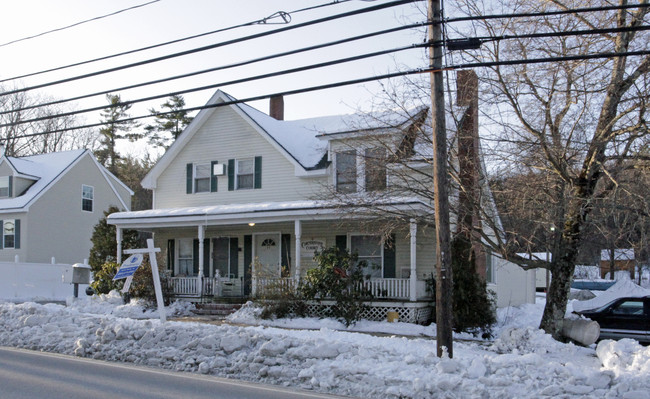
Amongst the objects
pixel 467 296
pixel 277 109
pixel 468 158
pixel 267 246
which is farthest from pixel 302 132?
pixel 468 158

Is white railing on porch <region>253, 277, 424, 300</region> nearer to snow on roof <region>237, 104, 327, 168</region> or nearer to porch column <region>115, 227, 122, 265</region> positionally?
snow on roof <region>237, 104, 327, 168</region>

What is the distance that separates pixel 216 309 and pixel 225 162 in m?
5.95

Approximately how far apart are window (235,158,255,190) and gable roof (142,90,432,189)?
1221 mm

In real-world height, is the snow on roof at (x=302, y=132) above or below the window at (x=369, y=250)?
above

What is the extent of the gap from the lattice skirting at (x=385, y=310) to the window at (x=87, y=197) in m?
21.3

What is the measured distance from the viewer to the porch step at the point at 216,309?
19141mm

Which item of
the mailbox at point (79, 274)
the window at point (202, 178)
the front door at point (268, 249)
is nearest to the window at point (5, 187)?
the mailbox at point (79, 274)

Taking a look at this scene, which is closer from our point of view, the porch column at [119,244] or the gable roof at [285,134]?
the gable roof at [285,134]

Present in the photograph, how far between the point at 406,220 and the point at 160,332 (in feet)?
21.1

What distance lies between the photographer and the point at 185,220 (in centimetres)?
2058

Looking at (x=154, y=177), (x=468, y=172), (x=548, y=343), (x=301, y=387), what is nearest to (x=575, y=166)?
(x=468, y=172)

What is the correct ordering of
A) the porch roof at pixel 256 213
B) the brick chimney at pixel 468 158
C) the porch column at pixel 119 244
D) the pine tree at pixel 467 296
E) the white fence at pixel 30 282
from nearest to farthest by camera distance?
the brick chimney at pixel 468 158, the porch roof at pixel 256 213, the pine tree at pixel 467 296, the porch column at pixel 119 244, the white fence at pixel 30 282

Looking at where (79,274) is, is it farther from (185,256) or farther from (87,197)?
(87,197)

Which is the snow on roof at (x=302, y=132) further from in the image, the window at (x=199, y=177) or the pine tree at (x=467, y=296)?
the pine tree at (x=467, y=296)
